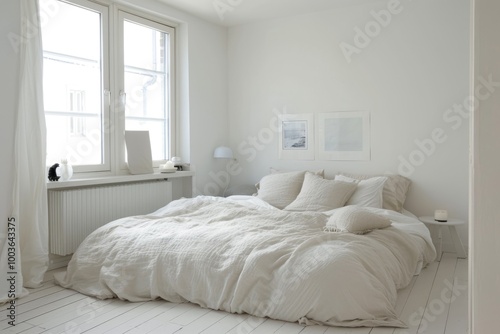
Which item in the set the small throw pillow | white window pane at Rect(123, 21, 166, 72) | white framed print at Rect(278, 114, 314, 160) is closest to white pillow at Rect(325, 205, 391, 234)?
the small throw pillow

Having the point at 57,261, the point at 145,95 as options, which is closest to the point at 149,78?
the point at 145,95

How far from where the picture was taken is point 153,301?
281cm

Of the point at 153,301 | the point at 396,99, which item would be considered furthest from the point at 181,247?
the point at 396,99

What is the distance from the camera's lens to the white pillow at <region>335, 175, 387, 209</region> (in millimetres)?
3920

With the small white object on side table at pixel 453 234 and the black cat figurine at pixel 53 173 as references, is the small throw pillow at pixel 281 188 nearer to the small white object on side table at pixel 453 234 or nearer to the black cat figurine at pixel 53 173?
the small white object on side table at pixel 453 234

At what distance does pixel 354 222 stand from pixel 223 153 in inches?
93.2

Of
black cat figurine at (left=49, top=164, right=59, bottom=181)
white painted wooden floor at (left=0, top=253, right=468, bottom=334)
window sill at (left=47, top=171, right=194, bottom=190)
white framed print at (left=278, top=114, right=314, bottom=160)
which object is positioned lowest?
white painted wooden floor at (left=0, top=253, right=468, bottom=334)

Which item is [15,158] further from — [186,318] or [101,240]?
[186,318]

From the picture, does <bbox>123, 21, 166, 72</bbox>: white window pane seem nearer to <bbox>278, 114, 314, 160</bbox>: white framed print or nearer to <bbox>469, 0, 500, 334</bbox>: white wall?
<bbox>278, 114, 314, 160</bbox>: white framed print

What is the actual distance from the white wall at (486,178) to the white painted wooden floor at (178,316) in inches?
58.9

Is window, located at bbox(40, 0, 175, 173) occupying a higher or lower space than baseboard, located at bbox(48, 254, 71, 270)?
higher

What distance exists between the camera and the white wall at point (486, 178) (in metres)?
0.87

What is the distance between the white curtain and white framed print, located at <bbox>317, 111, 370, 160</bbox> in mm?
2812

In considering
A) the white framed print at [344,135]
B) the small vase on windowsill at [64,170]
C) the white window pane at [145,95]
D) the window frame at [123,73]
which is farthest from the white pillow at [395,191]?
the small vase on windowsill at [64,170]
